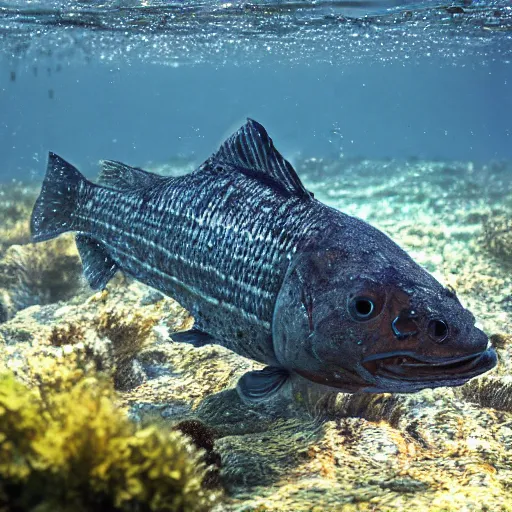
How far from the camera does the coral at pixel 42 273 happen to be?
8.33 m

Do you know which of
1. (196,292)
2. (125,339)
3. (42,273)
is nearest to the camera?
(196,292)

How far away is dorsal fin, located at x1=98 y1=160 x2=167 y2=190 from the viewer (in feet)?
14.4

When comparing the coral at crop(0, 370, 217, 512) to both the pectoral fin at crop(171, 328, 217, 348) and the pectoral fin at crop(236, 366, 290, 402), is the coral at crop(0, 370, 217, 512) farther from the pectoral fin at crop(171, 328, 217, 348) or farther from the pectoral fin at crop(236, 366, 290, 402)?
the pectoral fin at crop(171, 328, 217, 348)

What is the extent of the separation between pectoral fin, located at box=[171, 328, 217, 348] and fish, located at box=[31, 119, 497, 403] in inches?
0.4

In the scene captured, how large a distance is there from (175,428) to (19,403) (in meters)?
1.25

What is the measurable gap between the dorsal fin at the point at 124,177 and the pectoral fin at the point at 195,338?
1344 mm

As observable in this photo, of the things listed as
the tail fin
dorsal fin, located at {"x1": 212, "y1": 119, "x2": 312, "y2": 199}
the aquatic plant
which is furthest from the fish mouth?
the tail fin

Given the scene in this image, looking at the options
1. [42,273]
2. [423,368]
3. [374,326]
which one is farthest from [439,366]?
[42,273]

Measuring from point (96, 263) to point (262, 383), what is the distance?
2.28 meters

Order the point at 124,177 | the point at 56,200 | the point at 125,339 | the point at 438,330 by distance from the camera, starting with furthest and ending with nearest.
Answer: the point at 125,339, the point at 56,200, the point at 124,177, the point at 438,330

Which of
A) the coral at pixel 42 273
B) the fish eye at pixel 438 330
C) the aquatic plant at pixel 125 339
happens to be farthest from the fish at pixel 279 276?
the coral at pixel 42 273

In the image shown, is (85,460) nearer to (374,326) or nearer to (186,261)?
(374,326)

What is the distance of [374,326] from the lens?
8.55 ft

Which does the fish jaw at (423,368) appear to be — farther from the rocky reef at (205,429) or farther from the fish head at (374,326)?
the rocky reef at (205,429)
